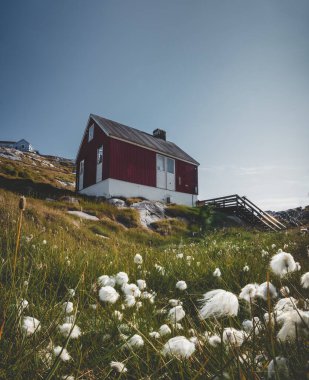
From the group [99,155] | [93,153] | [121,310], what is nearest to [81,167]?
[93,153]

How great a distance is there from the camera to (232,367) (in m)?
1.39

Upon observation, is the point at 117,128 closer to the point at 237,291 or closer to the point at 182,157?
the point at 182,157

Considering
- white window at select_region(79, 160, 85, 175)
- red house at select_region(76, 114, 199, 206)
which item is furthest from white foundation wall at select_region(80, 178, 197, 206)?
white window at select_region(79, 160, 85, 175)

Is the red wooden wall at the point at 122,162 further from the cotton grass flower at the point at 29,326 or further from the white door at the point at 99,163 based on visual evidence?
the cotton grass flower at the point at 29,326

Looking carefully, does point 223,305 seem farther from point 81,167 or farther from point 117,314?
point 81,167

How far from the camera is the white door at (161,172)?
98.3 ft

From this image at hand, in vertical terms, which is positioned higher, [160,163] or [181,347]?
[160,163]

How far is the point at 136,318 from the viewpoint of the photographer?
273 cm

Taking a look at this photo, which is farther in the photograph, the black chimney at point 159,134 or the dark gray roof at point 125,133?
the black chimney at point 159,134

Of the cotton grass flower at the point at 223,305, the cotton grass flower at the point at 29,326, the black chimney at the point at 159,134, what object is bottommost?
the cotton grass flower at the point at 29,326

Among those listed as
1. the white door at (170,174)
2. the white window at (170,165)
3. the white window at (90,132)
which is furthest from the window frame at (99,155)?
the white window at (170,165)

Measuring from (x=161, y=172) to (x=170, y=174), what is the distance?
55.6 inches

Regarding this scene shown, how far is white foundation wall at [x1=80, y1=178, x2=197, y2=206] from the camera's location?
25.8m

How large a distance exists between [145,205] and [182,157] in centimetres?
1121
